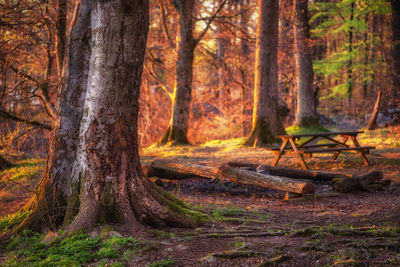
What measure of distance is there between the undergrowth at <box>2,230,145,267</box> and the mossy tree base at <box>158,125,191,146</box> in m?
12.9

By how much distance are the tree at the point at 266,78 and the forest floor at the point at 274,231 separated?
5521 millimetres

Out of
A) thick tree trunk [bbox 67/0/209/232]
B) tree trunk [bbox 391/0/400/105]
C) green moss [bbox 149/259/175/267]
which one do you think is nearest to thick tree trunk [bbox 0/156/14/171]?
thick tree trunk [bbox 67/0/209/232]

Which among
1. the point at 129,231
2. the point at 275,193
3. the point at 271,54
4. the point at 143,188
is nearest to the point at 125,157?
the point at 143,188

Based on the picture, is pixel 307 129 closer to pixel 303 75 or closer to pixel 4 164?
pixel 303 75

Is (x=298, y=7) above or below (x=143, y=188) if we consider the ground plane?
above

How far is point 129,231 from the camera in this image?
16.0ft

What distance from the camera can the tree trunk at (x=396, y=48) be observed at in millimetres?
18422

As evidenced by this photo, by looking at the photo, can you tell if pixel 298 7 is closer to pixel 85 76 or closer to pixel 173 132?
pixel 173 132

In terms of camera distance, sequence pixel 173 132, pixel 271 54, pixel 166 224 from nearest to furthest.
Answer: pixel 166 224 < pixel 271 54 < pixel 173 132

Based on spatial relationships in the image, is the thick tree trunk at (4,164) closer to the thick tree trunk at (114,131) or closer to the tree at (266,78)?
the thick tree trunk at (114,131)

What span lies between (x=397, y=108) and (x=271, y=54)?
745 cm

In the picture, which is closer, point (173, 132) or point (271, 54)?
point (271, 54)

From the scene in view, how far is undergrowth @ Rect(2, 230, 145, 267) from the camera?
13.4ft

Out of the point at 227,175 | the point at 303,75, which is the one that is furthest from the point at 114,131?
the point at 303,75
